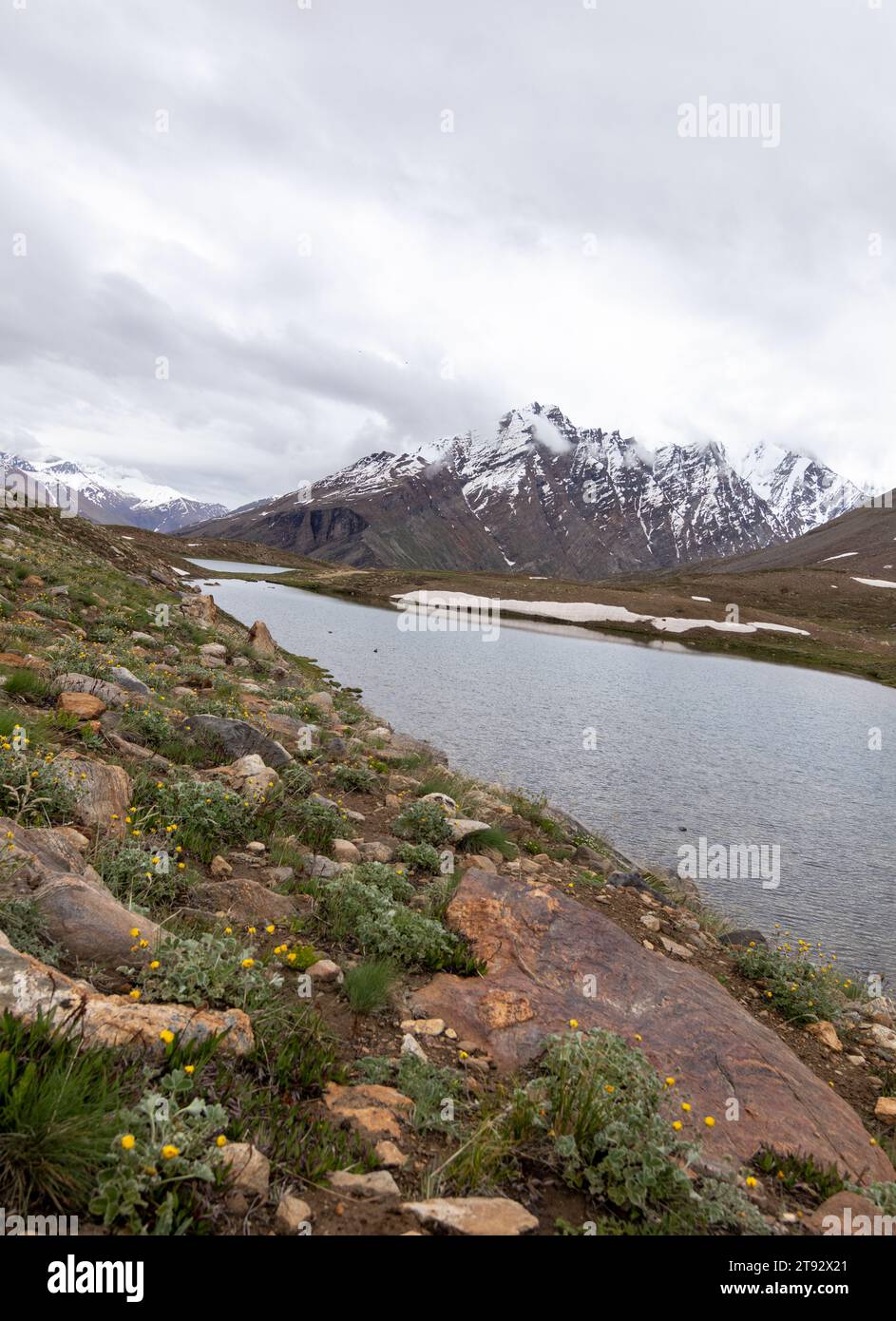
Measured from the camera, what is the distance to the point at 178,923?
5.61 meters

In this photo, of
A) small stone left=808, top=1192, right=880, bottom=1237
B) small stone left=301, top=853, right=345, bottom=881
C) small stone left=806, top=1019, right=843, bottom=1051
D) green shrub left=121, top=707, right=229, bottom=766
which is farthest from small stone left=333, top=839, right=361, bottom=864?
small stone left=806, top=1019, right=843, bottom=1051

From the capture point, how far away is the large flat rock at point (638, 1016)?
5602mm

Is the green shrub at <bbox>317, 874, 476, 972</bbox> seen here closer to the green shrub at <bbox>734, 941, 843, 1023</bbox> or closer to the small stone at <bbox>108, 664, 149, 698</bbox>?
the green shrub at <bbox>734, 941, 843, 1023</bbox>

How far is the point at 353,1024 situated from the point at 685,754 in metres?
24.2

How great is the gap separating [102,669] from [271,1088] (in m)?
9.92

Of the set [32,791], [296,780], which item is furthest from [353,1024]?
[296,780]

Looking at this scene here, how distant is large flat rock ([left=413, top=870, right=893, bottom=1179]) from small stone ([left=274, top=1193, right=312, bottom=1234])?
256 cm

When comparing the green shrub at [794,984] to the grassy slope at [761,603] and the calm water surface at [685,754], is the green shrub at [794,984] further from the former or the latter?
the grassy slope at [761,603]

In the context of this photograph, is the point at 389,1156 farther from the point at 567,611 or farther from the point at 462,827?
the point at 567,611

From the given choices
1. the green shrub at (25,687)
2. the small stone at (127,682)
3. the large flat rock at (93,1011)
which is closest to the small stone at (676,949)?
the large flat rock at (93,1011)

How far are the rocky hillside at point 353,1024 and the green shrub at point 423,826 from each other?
2.0 inches

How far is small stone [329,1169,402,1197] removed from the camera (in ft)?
11.9
